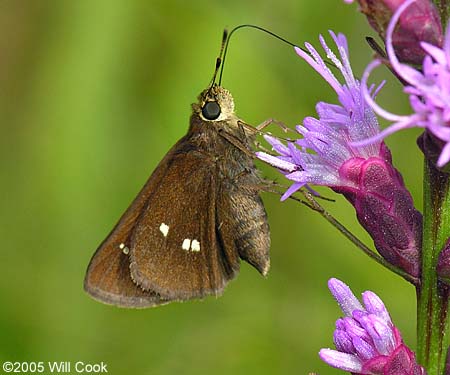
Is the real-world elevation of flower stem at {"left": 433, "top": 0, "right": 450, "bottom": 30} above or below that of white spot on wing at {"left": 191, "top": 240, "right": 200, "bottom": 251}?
above

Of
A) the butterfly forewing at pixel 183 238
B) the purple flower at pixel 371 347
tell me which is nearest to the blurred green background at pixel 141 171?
the butterfly forewing at pixel 183 238

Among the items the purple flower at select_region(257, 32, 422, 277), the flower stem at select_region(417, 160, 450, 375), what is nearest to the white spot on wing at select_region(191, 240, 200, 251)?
the purple flower at select_region(257, 32, 422, 277)

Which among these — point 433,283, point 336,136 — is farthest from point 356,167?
point 433,283

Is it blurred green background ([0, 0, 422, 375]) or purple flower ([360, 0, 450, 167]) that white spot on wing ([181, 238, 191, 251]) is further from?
purple flower ([360, 0, 450, 167])

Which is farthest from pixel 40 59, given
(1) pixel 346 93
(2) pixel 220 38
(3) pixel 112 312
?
(1) pixel 346 93

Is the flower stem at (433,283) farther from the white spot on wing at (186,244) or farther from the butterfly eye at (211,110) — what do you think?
the butterfly eye at (211,110)

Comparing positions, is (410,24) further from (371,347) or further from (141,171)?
(141,171)
